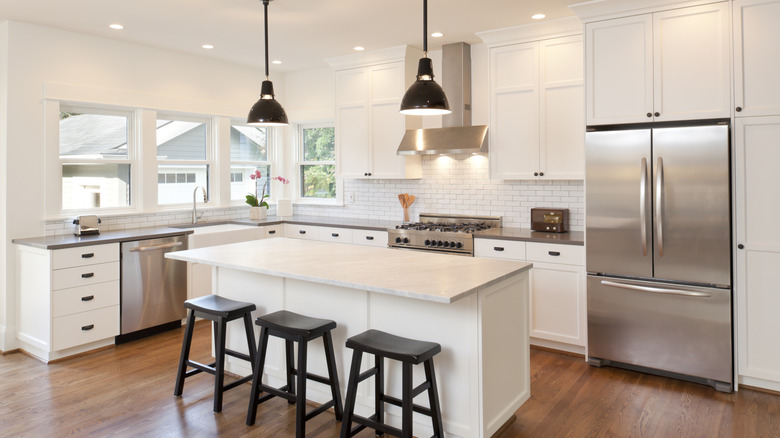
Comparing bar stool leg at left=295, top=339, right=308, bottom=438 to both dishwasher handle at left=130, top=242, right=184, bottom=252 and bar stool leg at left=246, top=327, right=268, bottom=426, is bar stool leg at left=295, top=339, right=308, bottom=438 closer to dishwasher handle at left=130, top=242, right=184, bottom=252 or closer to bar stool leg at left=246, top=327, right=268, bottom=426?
bar stool leg at left=246, top=327, right=268, bottom=426

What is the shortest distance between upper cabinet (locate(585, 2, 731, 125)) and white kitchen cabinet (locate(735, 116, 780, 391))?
10.3 inches

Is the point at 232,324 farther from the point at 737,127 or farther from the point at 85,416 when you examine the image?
the point at 737,127

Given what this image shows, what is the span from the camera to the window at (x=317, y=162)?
6465 mm

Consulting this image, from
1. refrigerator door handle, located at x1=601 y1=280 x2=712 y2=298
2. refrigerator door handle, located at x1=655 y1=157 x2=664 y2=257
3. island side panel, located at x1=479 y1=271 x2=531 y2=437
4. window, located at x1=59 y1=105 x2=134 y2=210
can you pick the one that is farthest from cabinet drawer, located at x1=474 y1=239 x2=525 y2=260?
window, located at x1=59 y1=105 x2=134 y2=210

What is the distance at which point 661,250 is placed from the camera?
357 cm

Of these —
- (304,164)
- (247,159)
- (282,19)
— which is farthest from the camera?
(304,164)

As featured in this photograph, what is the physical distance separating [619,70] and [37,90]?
4.75 m

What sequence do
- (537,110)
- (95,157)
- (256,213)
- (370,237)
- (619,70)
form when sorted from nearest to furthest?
(619,70) < (537,110) < (95,157) < (370,237) < (256,213)

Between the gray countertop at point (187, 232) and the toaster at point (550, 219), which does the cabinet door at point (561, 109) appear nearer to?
the toaster at point (550, 219)

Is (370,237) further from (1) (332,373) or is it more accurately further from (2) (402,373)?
(2) (402,373)

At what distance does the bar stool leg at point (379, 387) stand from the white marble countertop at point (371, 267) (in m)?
0.47

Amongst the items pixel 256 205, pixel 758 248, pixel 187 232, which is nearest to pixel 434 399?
pixel 758 248

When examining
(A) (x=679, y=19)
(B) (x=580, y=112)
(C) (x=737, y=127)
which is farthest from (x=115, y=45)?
(C) (x=737, y=127)

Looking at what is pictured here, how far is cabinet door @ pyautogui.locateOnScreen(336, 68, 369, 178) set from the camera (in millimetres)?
5613
